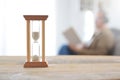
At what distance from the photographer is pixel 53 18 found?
5.08 meters

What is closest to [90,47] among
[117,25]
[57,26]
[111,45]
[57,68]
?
[111,45]

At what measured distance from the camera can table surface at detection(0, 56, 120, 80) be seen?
1239 millimetres

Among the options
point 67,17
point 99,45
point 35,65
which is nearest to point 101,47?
point 99,45

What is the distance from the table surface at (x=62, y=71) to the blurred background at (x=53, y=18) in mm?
2997

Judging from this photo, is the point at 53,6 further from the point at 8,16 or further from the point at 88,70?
the point at 88,70

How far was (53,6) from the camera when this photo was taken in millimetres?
5043

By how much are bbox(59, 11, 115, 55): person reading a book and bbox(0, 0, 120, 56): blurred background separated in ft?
0.68

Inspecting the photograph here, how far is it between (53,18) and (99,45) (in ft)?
4.30

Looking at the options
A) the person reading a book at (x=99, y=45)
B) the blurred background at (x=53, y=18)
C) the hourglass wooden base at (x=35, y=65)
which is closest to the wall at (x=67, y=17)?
the blurred background at (x=53, y=18)

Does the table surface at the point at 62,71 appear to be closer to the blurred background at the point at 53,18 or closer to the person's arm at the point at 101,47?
the person's arm at the point at 101,47

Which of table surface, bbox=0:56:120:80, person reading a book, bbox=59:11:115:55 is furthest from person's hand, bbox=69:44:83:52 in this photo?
table surface, bbox=0:56:120:80

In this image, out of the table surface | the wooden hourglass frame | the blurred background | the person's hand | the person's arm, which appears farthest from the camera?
the blurred background

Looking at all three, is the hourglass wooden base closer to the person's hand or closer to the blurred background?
the person's hand

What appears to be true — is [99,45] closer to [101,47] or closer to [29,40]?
[101,47]
